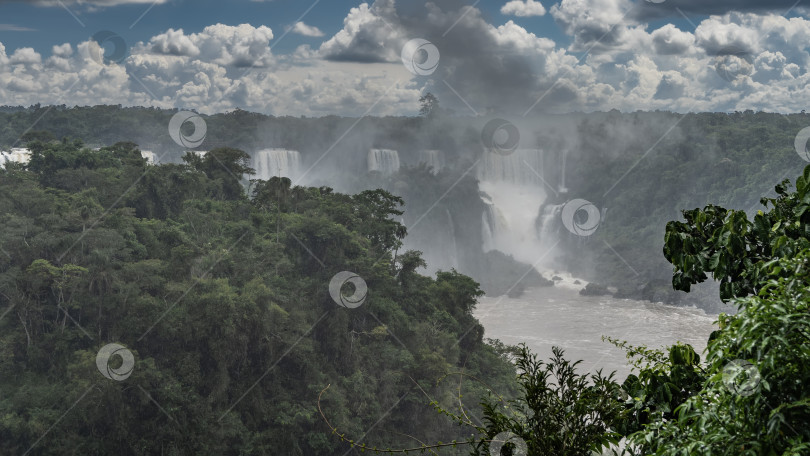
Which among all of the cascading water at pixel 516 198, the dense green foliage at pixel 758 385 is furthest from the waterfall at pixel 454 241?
the dense green foliage at pixel 758 385

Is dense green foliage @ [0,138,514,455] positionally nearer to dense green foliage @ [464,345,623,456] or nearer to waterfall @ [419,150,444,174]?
dense green foliage @ [464,345,623,456]

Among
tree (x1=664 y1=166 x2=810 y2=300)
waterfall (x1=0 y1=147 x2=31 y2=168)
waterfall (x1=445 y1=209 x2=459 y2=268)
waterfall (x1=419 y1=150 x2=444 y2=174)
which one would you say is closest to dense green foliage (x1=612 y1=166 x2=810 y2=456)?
tree (x1=664 y1=166 x2=810 y2=300)

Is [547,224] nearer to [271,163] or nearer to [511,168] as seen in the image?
[511,168]

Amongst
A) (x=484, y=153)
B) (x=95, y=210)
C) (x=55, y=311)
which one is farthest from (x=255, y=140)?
(x=55, y=311)

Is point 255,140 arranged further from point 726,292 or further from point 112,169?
point 726,292

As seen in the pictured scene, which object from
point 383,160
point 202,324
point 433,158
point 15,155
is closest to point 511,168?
point 433,158

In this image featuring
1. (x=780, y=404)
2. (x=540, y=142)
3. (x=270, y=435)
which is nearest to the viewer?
(x=780, y=404)

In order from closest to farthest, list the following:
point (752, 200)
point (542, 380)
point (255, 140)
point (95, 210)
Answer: point (542, 380), point (95, 210), point (752, 200), point (255, 140)
